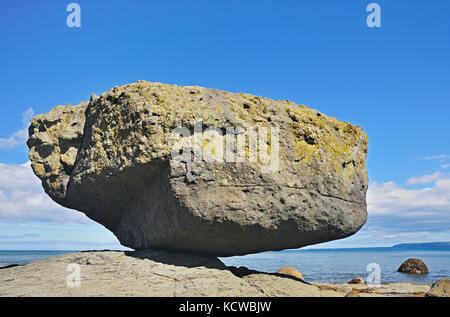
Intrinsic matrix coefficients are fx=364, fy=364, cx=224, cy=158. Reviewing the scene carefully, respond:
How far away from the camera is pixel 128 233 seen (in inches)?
398

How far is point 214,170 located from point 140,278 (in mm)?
2722

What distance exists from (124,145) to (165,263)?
283 cm

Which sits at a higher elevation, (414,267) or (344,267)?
(414,267)

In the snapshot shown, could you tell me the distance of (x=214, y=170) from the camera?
25.9 ft

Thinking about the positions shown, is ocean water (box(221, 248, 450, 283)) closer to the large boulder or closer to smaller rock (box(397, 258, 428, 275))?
smaller rock (box(397, 258, 428, 275))
